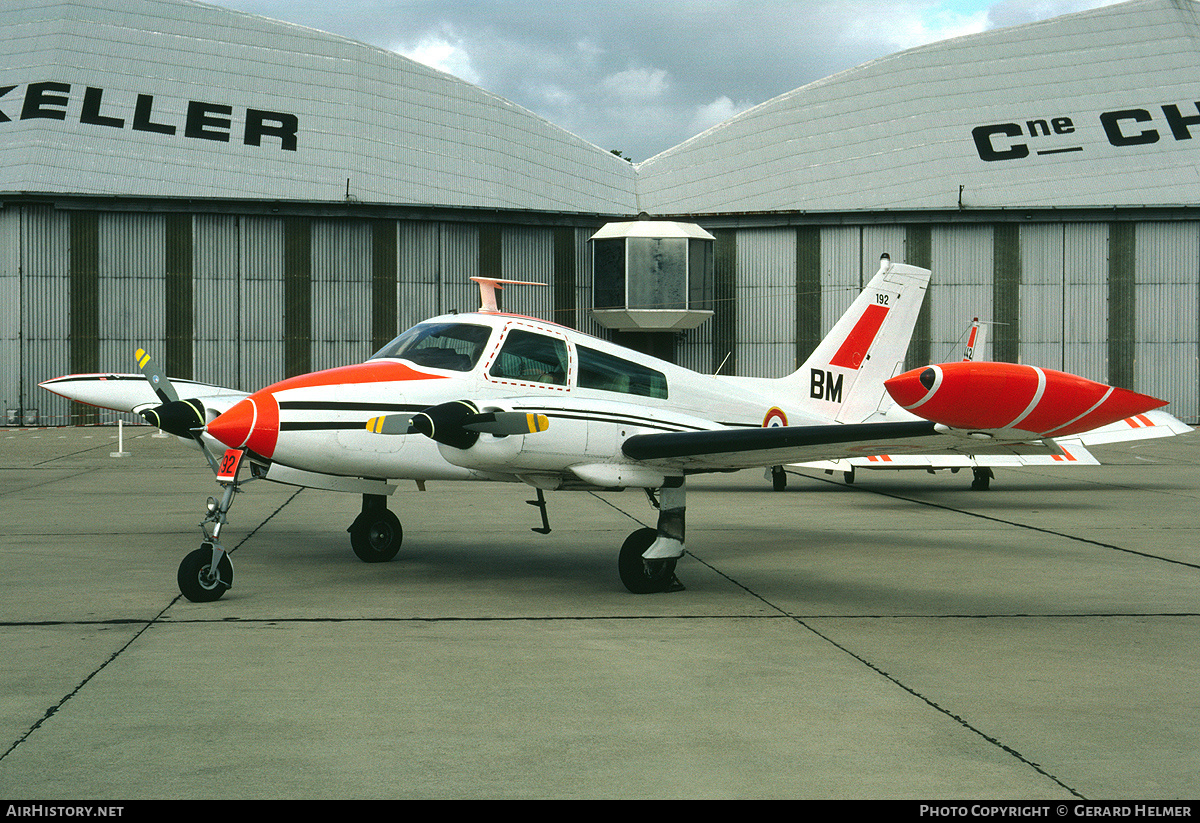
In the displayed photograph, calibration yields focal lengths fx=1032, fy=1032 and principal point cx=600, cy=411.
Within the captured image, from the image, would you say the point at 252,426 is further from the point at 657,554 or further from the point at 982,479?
the point at 982,479

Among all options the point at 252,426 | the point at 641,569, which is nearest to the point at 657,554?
the point at 641,569

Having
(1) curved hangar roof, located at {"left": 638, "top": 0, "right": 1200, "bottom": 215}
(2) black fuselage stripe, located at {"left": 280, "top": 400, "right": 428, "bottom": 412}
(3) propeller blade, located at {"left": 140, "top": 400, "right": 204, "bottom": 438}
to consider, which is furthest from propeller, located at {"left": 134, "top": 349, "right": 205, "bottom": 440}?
(1) curved hangar roof, located at {"left": 638, "top": 0, "right": 1200, "bottom": 215}

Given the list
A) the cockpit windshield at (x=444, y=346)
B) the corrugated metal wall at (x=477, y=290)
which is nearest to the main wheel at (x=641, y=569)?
the cockpit windshield at (x=444, y=346)

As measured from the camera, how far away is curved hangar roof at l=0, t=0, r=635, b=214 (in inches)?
1471

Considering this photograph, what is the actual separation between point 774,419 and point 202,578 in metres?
6.97

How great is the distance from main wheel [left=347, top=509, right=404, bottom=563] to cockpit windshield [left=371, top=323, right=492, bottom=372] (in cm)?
187

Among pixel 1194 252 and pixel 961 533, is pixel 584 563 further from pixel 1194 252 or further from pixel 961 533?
pixel 1194 252

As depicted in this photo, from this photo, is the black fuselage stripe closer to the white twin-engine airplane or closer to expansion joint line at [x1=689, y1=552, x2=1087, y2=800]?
the white twin-engine airplane

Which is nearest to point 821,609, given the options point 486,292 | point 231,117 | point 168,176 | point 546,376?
point 546,376

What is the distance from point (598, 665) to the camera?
6902 millimetres

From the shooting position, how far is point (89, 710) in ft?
18.9

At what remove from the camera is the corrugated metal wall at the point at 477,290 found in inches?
1387

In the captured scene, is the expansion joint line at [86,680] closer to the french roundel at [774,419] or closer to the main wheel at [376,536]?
the main wheel at [376,536]

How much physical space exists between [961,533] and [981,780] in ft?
31.0
